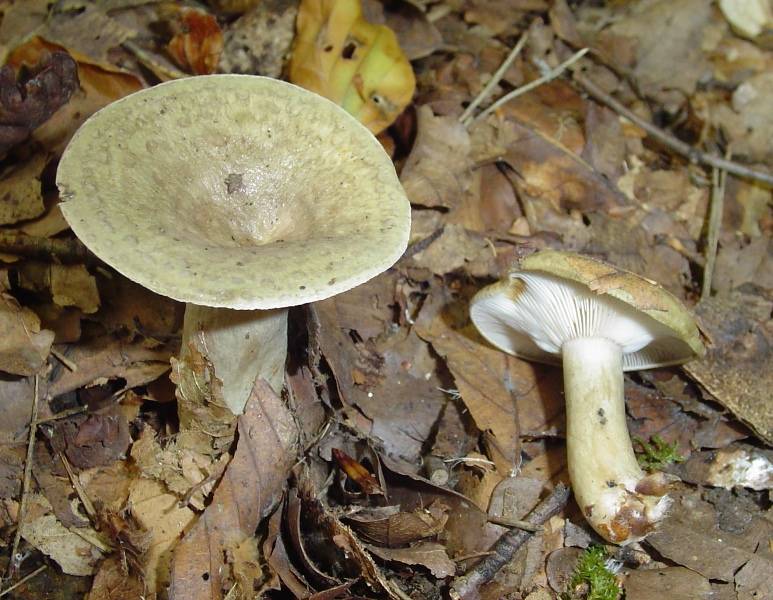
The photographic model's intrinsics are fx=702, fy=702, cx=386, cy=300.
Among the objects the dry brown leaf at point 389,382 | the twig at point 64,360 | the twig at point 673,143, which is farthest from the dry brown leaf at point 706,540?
the twig at point 64,360

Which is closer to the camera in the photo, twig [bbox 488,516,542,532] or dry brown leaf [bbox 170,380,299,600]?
dry brown leaf [bbox 170,380,299,600]

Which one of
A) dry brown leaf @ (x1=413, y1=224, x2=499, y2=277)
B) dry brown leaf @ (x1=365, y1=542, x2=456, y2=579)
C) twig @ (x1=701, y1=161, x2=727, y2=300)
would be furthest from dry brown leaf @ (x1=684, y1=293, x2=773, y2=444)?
dry brown leaf @ (x1=365, y1=542, x2=456, y2=579)

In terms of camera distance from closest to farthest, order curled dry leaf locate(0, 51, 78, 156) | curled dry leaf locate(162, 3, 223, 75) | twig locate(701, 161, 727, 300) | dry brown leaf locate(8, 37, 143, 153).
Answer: curled dry leaf locate(0, 51, 78, 156)
dry brown leaf locate(8, 37, 143, 153)
twig locate(701, 161, 727, 300)
curled dry leaf locate(162, 3, 223, 75)

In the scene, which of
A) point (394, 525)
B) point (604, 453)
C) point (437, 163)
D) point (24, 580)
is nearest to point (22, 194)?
point (24, 580)

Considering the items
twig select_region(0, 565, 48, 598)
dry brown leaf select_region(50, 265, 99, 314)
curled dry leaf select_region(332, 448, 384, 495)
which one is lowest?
twig select_region(0, 565, 48, 598)

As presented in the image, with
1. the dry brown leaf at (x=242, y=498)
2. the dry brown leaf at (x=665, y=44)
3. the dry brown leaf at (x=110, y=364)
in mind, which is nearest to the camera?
the dry brown leaf at (x=242, y=498)

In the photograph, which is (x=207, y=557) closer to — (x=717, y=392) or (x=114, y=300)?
(x=114, y=300)

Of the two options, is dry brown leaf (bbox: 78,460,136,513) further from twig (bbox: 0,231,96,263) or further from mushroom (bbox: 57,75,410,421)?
twig (bbox: 0,231,96,263)

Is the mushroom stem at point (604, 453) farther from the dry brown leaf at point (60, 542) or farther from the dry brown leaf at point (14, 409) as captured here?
the dry brown leaf at point (14, 409)
